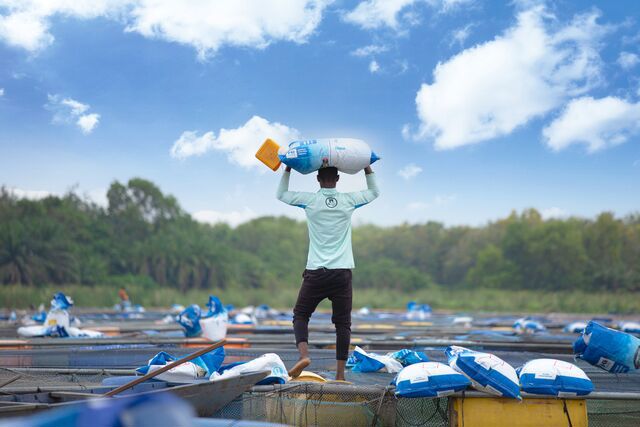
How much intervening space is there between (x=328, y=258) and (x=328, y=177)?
603 millimetres

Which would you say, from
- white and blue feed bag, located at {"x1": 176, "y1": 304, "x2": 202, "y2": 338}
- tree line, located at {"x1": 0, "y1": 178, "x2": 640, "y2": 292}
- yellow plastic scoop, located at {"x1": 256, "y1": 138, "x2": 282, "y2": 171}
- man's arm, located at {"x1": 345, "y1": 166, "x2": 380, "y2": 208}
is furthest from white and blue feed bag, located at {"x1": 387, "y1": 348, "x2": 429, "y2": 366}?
tree line, located at {"x1": 0, "y1": 178, "x2": 640, "y2": 292}

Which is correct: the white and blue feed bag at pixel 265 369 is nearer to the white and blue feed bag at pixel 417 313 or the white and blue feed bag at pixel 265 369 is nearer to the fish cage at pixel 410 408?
the fish cage at pixel 410 408

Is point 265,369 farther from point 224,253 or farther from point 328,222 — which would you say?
point 224,253

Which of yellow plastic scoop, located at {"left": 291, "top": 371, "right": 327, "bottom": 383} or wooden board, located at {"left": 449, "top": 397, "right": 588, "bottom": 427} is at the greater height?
yellow plastic scoop, located at {"left": 291, "top": 371, "right": 327, "bottom": 383}

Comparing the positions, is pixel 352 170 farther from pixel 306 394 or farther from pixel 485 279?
pixel 485 279

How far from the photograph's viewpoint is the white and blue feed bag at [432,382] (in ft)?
13.5

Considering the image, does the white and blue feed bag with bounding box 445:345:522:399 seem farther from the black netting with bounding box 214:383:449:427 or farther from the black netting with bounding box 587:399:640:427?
the black netting with bounding box 587:399:640:427

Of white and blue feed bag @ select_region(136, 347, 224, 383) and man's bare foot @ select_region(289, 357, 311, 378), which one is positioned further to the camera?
man's bare foot @ select_region(289, 357, 311, 378)

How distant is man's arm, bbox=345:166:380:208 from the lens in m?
5.36

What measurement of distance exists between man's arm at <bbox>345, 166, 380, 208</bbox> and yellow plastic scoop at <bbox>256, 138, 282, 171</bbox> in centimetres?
60

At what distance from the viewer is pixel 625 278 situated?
4303cm

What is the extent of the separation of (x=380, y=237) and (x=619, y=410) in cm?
6047

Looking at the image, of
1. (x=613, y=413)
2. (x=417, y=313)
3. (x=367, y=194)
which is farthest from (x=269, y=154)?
(x=417, y=313)

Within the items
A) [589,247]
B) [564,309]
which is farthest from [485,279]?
[564,309]
